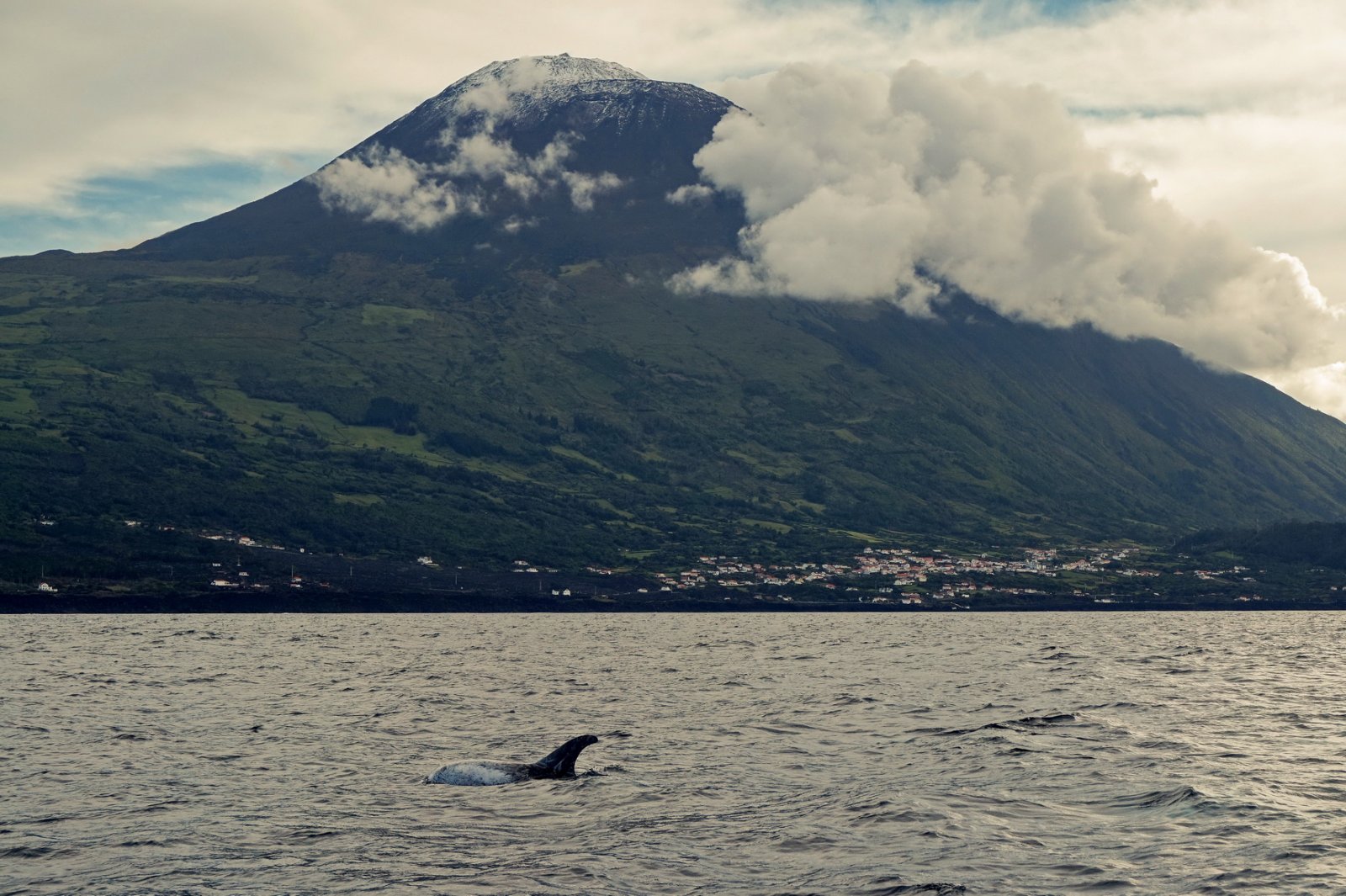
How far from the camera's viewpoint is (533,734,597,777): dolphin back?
50281 millimetres

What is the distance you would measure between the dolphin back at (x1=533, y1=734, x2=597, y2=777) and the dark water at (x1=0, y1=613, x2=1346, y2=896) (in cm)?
106

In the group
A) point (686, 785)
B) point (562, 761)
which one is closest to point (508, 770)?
point (562, 761)

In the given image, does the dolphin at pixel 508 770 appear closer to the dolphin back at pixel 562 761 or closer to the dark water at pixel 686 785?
the dolphin back at pixel 562 761

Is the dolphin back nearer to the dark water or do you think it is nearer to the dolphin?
the dolphin

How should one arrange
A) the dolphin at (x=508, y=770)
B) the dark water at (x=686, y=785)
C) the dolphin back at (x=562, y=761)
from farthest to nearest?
the dolphin back at (x=562, y=761) → the dolphin at (x=508, y=770) → the dark water at (x=686, y=785)

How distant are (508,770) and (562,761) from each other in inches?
87.2

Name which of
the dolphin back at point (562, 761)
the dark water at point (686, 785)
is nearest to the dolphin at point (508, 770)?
the dolphin back at point (562, 761)

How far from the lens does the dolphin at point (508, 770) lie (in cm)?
4878

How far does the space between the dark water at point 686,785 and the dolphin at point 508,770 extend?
43.8 inches

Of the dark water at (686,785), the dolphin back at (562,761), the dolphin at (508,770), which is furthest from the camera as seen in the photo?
the dolphin back at (562,761)

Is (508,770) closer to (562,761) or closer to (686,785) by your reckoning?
(562,761)

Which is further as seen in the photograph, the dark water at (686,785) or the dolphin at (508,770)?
the dolphin at (508,770)

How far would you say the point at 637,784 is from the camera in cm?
4847

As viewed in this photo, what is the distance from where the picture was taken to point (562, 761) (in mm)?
50875
